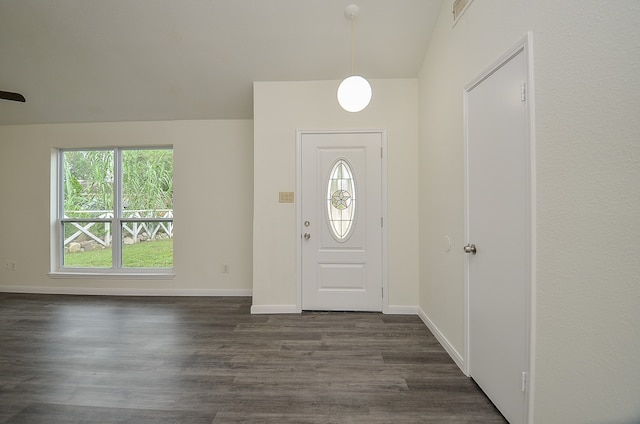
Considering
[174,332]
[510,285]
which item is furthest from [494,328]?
[174,332]

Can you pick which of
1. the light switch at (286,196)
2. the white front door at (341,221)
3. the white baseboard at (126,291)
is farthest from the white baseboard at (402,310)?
the white baseboard at (126,291)

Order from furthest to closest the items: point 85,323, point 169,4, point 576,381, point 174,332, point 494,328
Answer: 1. point 85,323
2. point 174,332
3. point 169,4
4. point 494,328
5. point 576,381

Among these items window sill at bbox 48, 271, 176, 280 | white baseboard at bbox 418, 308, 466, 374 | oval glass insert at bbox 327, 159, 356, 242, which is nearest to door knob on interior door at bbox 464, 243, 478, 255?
white baseboard at bbox 418, 308, 466, 374

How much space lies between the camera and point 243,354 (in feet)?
7.67

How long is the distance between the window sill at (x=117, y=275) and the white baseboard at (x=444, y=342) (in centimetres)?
343

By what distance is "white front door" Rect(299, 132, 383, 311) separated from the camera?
10.6 feet

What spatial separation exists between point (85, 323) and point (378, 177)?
371 cm

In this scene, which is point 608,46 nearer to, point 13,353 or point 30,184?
point 13,353

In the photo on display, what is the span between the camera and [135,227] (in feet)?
13.6

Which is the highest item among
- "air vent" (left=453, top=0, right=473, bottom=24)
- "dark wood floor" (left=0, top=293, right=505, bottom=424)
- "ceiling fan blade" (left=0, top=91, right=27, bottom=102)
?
"air vent" (left=453, top=0, right=473, bottom=24)

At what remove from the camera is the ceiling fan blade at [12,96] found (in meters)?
3.43

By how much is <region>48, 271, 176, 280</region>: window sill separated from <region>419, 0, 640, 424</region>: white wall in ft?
13.8

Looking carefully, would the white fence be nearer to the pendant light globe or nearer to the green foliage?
the green foliage

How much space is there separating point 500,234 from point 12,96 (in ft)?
18.6
